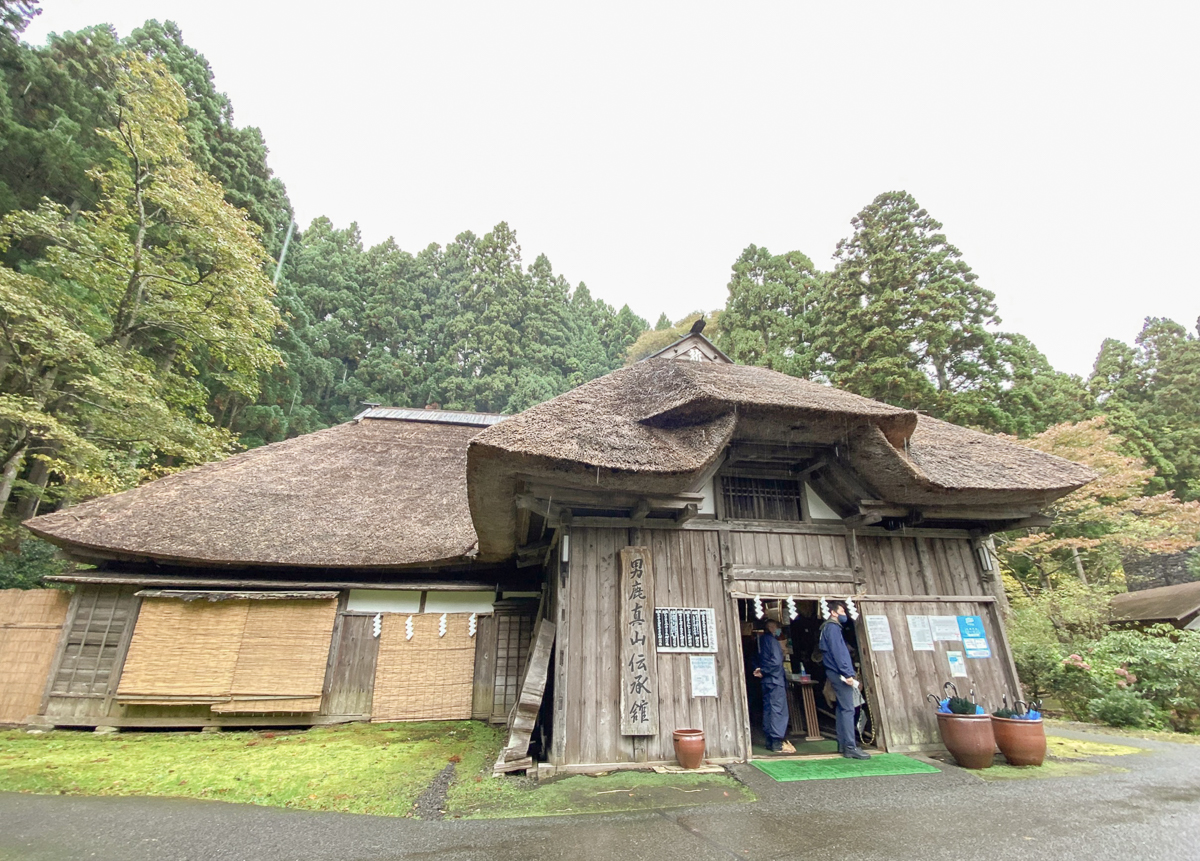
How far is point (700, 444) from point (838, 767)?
3846mm

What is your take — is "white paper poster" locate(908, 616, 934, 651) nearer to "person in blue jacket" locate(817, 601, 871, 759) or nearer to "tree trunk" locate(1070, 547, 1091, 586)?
"person in blue jacket" locate(817, 601, 871, 759)

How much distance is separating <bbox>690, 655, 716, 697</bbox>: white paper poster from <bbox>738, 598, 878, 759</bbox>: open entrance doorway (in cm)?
76

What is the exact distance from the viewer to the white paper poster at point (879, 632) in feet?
21.1

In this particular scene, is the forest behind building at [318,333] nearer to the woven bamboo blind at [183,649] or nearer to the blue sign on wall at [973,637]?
the woven bamboo blind at [183,649]

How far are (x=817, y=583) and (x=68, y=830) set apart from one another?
7.57 metres

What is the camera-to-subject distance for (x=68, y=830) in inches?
159

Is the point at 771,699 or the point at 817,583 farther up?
the point at 817,583

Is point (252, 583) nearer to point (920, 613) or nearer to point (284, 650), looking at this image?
point (284, 650)

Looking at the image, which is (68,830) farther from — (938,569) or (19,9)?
(19,9)

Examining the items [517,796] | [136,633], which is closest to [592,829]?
[517,796]

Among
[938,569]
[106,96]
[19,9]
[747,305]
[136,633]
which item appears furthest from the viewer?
[747,305]

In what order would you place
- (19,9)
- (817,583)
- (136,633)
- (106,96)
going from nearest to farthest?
1. (817,583)
2. (136,633)
3. (19,9)
4. (106,96)

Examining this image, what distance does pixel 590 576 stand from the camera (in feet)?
19.5

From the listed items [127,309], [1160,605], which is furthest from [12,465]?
[1160,605]
